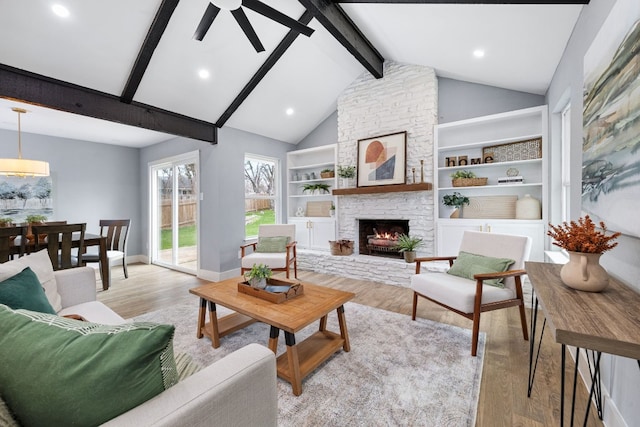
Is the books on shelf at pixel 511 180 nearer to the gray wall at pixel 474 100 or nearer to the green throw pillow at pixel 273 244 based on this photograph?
the gray wall at pixel 474 100

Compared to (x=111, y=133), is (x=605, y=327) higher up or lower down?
lower down

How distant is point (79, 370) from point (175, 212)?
16.8ft

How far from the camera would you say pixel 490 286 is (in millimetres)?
2291

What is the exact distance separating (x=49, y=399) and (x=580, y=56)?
3329 mm

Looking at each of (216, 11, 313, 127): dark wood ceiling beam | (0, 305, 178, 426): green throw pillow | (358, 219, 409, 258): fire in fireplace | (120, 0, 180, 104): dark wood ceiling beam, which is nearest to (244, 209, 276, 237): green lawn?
(216, 11, 313, 127): dark wood ceiling beam

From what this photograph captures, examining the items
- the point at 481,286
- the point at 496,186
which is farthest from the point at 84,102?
the point at 496,186

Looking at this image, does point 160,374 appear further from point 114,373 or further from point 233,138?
point 233,138

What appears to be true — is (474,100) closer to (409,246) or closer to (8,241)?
(409,246)

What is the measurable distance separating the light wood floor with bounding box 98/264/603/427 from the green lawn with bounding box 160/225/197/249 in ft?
2.08

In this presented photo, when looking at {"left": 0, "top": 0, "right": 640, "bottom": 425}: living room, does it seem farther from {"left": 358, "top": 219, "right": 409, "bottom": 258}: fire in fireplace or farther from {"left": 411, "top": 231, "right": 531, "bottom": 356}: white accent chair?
{"left": 358, "top": 219, "right": 409, "bottom": 258}: fire in fireplace

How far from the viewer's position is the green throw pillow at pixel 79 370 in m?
0.63

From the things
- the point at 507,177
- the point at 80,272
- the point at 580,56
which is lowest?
the point at 80,272

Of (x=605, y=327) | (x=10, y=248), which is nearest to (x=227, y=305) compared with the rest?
(x=605, y=327)

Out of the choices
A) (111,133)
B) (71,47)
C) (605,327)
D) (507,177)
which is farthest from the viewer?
(111,133)
